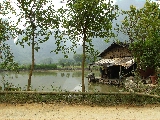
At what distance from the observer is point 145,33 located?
25.0 metres

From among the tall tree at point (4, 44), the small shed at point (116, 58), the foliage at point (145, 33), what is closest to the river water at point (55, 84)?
the tall tree at point (4, 44)

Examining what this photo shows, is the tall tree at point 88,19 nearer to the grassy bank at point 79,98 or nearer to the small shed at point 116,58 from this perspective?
the grassy bank at point 79,98

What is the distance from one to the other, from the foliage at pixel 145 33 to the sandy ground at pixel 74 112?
14.6 meters

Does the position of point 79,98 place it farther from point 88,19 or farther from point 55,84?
point 55,84

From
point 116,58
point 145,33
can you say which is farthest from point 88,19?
point 116,58

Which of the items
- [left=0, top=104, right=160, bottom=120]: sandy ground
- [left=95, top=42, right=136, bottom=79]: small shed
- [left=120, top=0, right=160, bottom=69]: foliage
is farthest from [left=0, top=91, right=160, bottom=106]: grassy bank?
[left=95, top=42, right=136, bottom=79]: small shed

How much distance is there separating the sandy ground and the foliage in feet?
48.0

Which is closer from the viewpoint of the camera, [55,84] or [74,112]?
[74,112]

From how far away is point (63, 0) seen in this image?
10.7m

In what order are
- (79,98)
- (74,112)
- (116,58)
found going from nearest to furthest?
(74,112) < (79,98) < (116,58)

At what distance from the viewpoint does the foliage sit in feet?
77.3

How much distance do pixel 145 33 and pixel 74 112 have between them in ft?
61.3

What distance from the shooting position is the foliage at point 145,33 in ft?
77.3

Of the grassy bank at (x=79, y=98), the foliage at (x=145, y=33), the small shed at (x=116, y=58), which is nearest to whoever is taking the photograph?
the grassy bank at (x=79, y=98)
